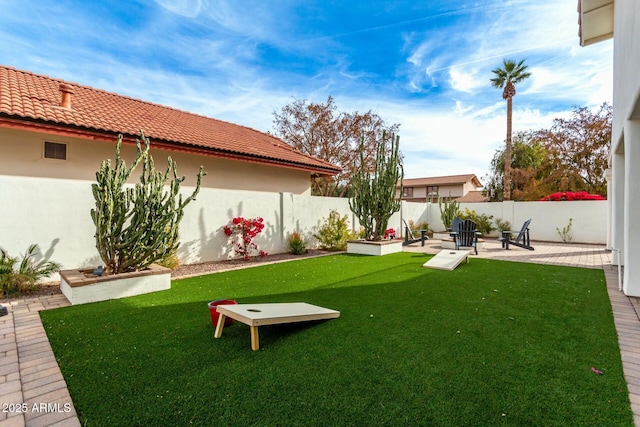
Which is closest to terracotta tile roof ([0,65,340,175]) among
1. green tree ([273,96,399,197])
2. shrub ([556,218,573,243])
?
green tree ([273,96,399,197])

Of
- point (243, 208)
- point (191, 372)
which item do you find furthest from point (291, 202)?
point (191, 372)

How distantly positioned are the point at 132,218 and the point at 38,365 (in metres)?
3.32

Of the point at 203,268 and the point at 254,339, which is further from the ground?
the point at 254,339

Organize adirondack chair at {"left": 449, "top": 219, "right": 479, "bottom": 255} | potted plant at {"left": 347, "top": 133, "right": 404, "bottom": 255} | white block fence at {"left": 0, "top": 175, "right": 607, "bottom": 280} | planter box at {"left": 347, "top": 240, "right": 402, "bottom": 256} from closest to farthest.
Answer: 1. white block fence at {"left": 0, "top": 175, "right": 607, "bottom": 280}
2. planter box at {"left": 347, "top": 240, "right": 402, "bottom": 256}
3. adirondack chair at {"left": 449, "top": 219, "right": 479, "bottom": 255}
4. potted plant at {"left": 347, "top": 133, "right": 404, "bottom": 255}

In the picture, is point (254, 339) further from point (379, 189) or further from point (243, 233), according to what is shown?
point (379, 189)

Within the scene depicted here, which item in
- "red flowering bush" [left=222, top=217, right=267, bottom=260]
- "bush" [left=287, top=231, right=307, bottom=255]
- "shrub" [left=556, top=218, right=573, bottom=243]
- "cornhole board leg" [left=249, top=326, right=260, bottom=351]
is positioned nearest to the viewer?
"cornhole board leg" [left=249, top=326, right=260, bottom=351]

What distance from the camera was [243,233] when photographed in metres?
9.42

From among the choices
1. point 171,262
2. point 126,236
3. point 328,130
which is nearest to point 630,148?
point 126,236

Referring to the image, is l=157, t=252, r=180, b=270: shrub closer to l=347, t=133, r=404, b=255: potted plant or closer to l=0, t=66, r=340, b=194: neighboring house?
l=0, t=66, r=340, b=194: neighboring house

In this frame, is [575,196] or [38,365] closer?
[38,365]

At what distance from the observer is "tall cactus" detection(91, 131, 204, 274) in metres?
5.53

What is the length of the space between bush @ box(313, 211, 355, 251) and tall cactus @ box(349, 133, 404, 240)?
103 centimetres

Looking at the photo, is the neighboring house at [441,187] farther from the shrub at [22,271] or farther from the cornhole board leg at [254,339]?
the cornhole board leg at [254,339]

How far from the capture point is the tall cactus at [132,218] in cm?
553
